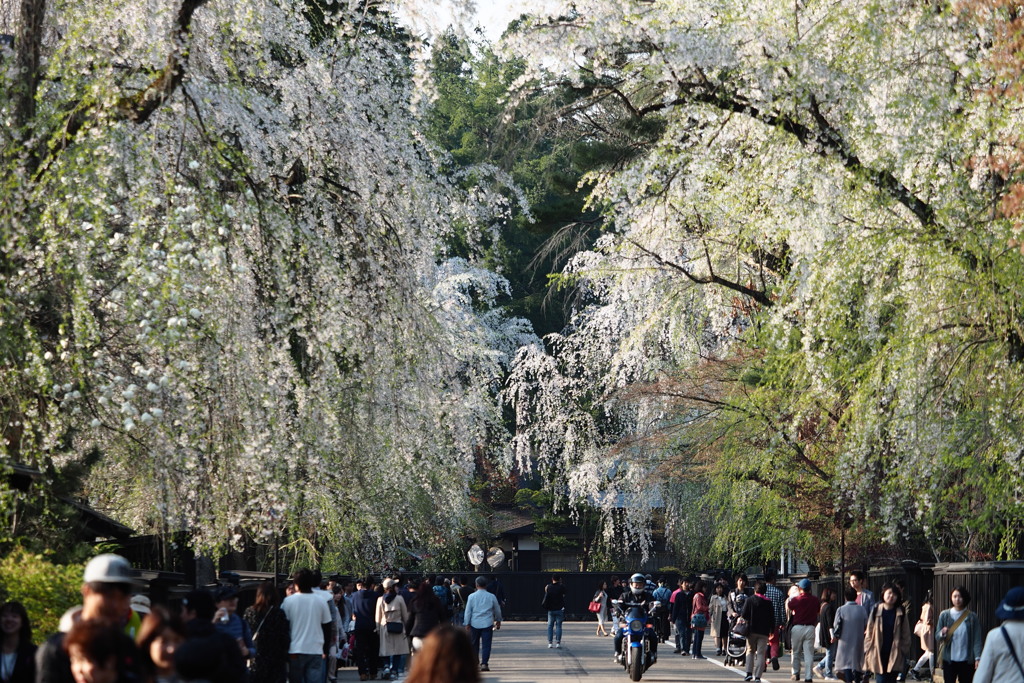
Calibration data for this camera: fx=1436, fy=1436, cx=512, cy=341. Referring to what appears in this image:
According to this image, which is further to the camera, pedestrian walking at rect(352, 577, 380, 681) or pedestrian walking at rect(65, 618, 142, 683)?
pedestrian walking at rect(352, 577, 380, 681)

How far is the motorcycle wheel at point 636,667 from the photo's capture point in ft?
74.0

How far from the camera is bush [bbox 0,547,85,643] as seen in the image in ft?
39.8

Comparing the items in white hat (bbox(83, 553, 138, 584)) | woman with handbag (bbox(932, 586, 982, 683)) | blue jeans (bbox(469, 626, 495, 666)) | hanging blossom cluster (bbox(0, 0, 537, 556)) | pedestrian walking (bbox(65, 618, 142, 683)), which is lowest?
blue jeans (bbox(469, 626, 495, 666))

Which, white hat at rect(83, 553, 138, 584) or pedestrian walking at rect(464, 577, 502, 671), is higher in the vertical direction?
white hat at rect(83, 553, 138, 584)

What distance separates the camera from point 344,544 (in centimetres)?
2705

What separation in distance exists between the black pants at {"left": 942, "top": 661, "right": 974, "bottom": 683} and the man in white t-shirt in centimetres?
695

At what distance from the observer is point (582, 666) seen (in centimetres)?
2714

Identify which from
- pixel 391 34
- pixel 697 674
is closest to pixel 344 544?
pixel 697 674

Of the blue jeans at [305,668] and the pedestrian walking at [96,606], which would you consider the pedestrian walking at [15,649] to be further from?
the blue jeans at [305,668]

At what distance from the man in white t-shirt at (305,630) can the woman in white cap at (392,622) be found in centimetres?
785

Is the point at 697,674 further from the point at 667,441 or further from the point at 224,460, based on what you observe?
the point at 224,460

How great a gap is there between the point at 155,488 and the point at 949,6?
10.0m

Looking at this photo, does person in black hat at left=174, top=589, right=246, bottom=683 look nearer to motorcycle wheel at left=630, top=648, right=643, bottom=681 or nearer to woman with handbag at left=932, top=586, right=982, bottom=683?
woman with handbag at left=932, top=586, right=982, bottom=683

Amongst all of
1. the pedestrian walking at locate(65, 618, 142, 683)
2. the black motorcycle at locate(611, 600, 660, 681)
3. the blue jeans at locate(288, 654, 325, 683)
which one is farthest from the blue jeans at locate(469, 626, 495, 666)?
the pedestrian walking at locate(65, 618, 142, 683)
